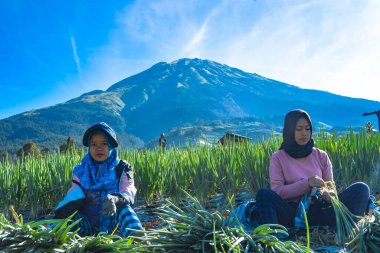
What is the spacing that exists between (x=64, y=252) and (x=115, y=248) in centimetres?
16

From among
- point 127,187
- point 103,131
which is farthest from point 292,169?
point 103,131

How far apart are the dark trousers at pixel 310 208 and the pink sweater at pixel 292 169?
119mm

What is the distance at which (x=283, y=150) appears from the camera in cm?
276

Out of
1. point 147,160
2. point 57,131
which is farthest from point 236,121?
Result: point 147,160

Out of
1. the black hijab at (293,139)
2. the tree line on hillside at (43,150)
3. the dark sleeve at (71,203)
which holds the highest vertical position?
the tree line on hillside at (43,150)

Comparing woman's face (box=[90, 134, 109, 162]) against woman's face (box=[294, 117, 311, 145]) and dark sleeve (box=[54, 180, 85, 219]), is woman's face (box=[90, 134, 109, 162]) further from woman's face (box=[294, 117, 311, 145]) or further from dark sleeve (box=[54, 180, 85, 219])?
woman's face (box=[294, 117, 311, 145])

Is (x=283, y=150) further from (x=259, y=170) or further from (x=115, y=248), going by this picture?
(x=115, y=248)

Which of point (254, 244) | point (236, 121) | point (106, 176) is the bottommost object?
point (254, 244)

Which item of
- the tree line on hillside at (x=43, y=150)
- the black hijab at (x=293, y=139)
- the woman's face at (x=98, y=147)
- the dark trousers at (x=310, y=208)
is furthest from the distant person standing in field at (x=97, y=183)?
the tree line on hillside at (x=43, y=150)

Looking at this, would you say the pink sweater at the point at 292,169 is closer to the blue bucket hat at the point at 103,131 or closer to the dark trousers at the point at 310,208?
the dark trousers at the point at 310,208

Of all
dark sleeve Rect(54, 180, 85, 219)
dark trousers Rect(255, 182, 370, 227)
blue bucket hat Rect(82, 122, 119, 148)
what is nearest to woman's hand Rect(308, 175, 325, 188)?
dark trousers Rect(255, 182, 370, 227)

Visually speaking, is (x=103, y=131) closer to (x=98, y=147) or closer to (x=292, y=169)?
(x=98, y=147)

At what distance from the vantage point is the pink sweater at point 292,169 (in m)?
2.66

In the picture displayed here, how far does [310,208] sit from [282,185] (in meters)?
0.24
